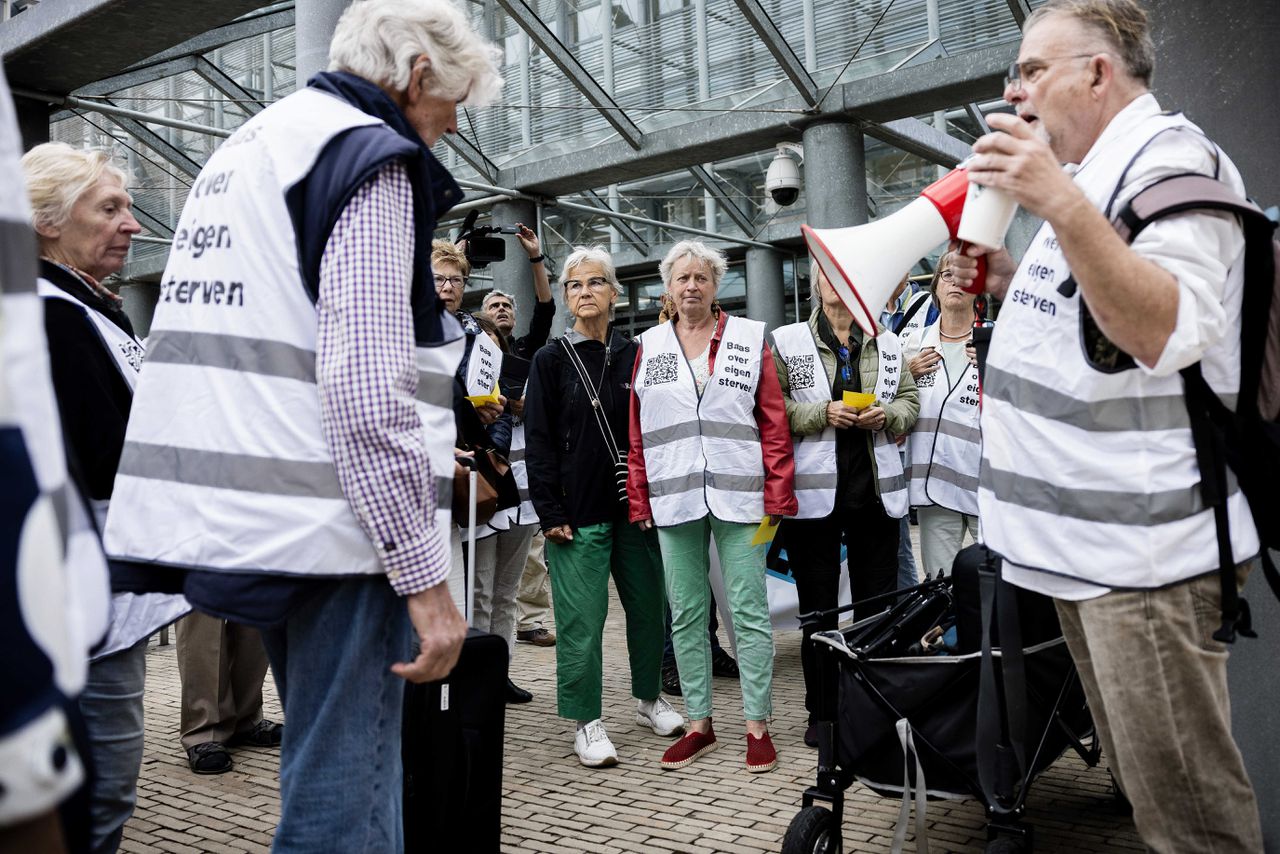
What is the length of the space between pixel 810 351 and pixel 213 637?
2.85m

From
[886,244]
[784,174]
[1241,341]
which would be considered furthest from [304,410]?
[784,174]

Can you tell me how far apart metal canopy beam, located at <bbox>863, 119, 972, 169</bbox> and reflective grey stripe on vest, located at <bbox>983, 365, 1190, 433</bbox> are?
8.06 metres

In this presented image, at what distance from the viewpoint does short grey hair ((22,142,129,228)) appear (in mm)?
2867

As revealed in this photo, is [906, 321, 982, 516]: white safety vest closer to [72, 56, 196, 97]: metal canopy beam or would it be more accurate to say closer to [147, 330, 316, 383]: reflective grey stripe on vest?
[147, 330, 316, 383]: reflective grey stripe on vest

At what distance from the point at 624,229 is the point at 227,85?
5677 millimetres

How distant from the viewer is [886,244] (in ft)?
7.87

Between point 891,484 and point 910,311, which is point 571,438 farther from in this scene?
point 910,311

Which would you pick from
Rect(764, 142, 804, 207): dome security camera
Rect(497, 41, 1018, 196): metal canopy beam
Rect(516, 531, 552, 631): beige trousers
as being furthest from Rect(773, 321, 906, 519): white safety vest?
Rect(764, 142, 804, 207): dome security camera

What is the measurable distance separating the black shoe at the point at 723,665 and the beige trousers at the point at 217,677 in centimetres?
236

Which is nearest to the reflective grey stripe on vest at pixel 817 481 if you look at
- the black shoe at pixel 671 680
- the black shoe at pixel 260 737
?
the black shoe at pixel 671 680

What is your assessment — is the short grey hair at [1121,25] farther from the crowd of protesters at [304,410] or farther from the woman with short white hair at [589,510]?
the woman with short white hair at [589,510]

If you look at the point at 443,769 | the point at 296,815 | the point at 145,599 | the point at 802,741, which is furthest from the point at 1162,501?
the point at 802,741

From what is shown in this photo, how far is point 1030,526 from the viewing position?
6.76 feet

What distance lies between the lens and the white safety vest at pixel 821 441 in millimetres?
4680
